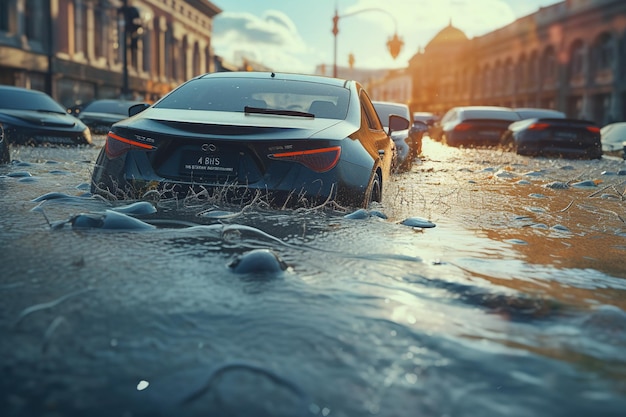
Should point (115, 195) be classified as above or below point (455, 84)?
below

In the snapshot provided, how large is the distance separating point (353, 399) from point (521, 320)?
37.0 inches

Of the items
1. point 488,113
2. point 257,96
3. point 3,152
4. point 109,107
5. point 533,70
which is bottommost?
point 3,152

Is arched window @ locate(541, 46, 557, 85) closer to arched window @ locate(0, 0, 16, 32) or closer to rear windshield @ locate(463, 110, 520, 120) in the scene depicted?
rear windshield @ locate(463, 110, 520, 120)

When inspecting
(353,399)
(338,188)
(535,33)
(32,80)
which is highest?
(535,33)

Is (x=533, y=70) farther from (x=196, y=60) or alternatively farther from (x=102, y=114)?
(x=102, y=114)

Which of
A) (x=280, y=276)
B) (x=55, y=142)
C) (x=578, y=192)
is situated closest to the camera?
(x=280, y=276)

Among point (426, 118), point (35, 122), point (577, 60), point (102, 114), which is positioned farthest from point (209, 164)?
point (577, 60)

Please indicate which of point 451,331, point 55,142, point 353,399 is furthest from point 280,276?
point 55,142

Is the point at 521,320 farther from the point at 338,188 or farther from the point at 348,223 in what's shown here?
the point at 338,188

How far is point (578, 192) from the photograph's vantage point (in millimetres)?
7578

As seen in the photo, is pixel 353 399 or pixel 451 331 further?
pixel 451 331

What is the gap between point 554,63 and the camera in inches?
1932

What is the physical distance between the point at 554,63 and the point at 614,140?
33.8m

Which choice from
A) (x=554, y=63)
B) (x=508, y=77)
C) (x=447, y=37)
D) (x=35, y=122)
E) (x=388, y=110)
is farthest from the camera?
(x=447, y=37)
